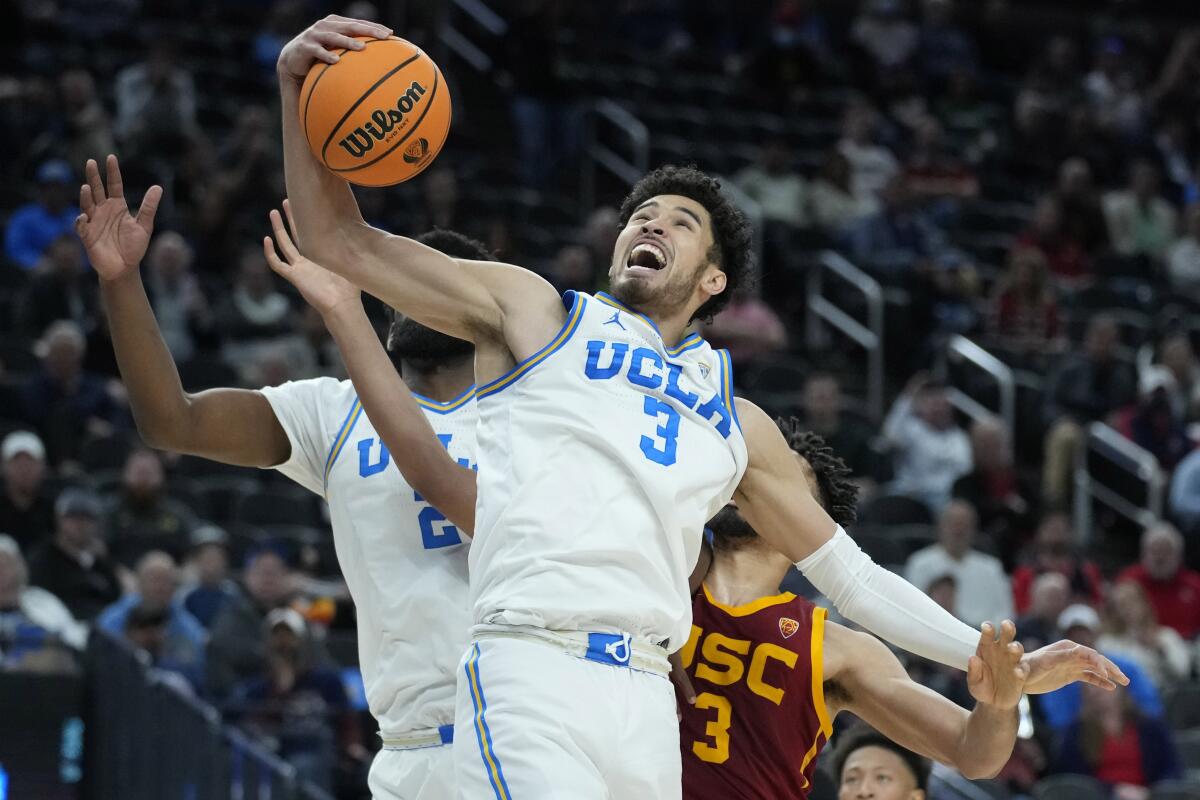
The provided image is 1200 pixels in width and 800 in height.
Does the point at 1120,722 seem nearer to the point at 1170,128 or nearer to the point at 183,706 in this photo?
the point at 183,706

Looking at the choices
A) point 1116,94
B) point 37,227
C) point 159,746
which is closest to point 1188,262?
point 1116,94

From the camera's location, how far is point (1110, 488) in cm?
1449

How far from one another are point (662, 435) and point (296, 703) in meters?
5.11

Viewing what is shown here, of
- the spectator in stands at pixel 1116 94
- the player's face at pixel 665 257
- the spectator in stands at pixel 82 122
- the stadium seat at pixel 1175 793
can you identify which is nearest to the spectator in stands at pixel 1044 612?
the stadium seat at pixel 1175 793

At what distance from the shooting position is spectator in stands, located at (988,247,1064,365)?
50.0 ft

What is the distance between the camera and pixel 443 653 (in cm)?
450

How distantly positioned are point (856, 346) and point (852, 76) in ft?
16.6

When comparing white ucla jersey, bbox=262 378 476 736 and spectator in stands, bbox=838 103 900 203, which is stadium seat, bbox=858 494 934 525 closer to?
spectator in stands, bbox=838 103 900 203

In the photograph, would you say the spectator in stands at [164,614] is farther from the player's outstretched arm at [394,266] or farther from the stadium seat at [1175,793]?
the player's outstretched arm at [394,266]

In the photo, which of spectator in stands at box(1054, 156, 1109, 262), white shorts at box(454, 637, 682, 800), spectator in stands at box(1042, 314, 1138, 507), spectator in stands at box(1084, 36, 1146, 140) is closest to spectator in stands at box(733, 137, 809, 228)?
spectator in stands at box(1054, 156, 1109, 262)

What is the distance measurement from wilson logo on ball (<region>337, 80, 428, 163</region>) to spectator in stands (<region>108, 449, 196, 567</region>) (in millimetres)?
6937

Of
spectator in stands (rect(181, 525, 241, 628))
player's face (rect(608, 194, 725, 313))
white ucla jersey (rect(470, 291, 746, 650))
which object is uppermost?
player's face (rect(608, 194, 725, 313))

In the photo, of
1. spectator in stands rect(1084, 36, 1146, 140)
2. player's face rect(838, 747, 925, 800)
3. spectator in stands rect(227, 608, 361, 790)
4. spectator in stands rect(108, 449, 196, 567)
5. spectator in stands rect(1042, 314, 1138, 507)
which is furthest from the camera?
spectator in stands rect(1084, 36, 1146, 140)

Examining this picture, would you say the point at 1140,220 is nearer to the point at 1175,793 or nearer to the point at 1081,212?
the point at 1081,212
